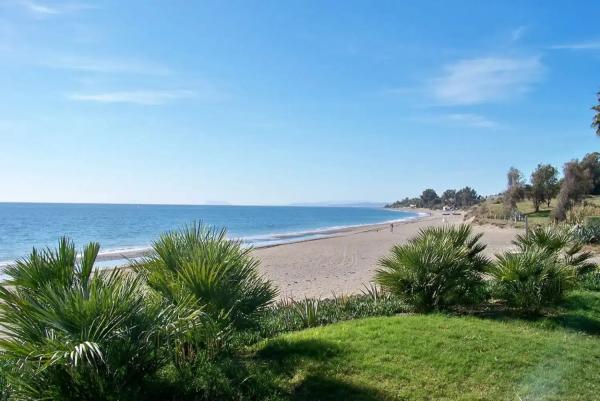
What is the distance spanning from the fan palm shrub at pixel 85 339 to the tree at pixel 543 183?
61431 millimetres

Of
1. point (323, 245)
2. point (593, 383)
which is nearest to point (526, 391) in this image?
point (593, 383)

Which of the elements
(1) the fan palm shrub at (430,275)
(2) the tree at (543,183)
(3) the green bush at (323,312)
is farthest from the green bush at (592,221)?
(2) the tree at (543,183)

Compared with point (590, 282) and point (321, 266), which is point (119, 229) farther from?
point (590, 282)

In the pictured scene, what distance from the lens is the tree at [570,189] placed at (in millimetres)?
38562

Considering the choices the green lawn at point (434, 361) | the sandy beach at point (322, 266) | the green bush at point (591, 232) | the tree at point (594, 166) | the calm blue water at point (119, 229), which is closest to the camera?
the green lawn at point (434, 361)

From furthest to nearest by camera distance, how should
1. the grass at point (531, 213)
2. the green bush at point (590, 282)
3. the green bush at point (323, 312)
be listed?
the grass at point (531, 213) → the green bush at point (590, 282) → the green bush at point (323, 312)

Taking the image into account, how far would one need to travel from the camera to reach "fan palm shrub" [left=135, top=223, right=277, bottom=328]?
4.84 metres

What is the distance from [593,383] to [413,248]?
149 inches

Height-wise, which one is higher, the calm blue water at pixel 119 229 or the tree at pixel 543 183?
the tree at pixel 543 183

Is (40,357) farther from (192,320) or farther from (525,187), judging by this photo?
(525,187)

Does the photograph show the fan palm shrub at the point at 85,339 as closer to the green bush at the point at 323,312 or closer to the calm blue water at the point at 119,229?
the calm blue water at the point at 119,229

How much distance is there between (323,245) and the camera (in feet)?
117

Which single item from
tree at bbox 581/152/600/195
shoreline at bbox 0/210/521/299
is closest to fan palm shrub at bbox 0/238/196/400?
shoreline at bbox 0/210/521/299

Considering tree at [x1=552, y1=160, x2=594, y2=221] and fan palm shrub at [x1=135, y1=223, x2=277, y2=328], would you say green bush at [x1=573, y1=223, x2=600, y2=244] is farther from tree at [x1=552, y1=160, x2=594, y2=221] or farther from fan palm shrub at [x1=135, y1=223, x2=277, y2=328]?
fan palm shrub at [x1=135, y1=223, x2=277, y2=328]
